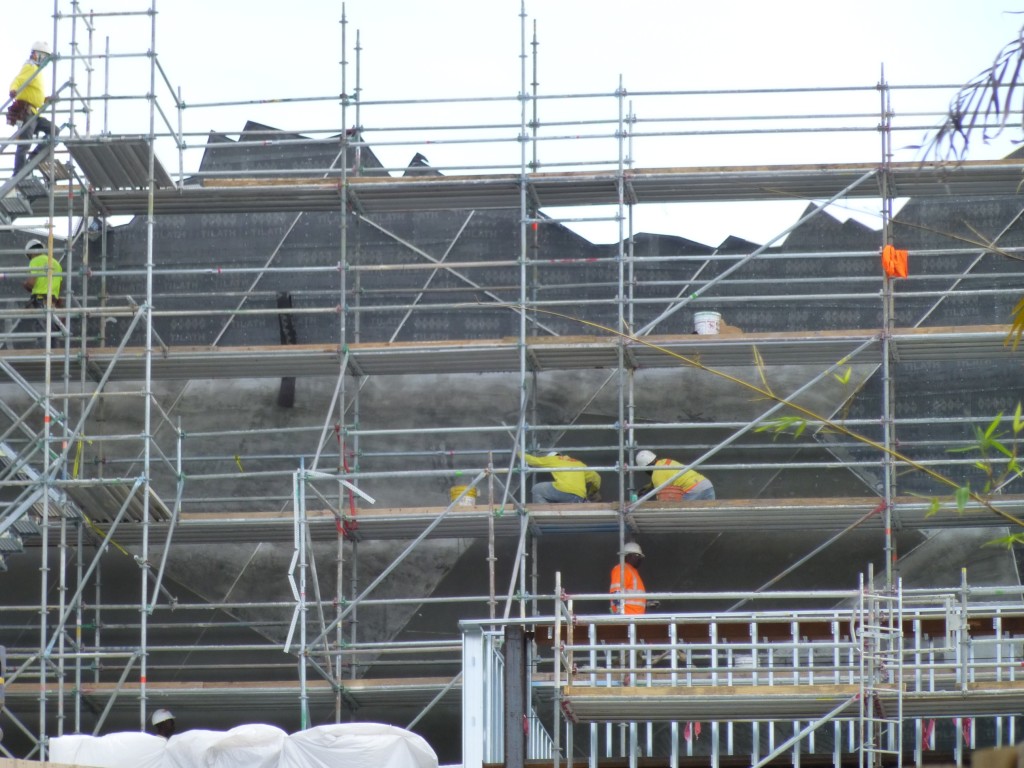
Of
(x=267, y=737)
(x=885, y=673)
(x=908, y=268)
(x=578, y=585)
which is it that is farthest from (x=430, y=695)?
(x=908, y=268)

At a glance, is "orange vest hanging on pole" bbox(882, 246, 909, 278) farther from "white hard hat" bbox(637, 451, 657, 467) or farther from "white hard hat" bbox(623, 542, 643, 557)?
"white hard hat" bbox(623, 542, 643, 557)

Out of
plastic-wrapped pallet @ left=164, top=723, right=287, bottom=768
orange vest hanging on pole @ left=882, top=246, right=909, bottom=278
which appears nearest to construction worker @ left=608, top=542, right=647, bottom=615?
orange vest hanging on pole @ left=882, top=246, right=909, bottom=278

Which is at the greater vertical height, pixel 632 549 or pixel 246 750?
pixel 632 549

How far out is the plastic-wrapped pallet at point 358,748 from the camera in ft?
40.2

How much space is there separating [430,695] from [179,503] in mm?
2751

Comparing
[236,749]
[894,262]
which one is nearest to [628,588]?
[894,262]

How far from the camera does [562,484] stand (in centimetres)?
1577

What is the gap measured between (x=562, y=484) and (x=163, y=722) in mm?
4020

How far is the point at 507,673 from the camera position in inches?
460

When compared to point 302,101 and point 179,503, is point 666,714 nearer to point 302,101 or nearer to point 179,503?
point 179,503

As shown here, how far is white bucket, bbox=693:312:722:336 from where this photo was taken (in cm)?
1606

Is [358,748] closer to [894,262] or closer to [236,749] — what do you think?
[236,749]

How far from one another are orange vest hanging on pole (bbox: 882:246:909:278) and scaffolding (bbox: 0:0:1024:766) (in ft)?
0.73

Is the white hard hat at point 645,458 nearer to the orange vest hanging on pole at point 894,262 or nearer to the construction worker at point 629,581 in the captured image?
the construction worker at point 629,581
